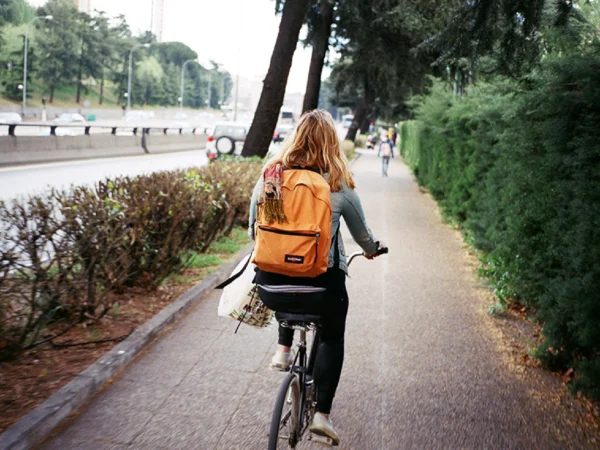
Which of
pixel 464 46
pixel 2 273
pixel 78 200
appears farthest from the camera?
pixel 464 46

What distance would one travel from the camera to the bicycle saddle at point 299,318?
3318 millimetres

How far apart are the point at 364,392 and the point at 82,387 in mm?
2010

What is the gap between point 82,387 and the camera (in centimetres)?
443

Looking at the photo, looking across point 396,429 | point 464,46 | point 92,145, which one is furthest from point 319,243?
point 92,145

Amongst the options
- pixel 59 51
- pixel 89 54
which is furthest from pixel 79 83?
pixel 59 51

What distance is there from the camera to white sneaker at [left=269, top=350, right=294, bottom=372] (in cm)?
380

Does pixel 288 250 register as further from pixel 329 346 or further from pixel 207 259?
pixel 207 259

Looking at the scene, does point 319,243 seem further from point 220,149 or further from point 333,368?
point 220,149

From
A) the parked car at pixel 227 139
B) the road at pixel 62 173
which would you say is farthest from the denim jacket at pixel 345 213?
the parked car at pixel 227 139

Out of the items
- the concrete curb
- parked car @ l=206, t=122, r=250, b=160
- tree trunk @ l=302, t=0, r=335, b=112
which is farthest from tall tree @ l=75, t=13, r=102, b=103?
the concrete curb

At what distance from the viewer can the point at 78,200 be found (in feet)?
18.9

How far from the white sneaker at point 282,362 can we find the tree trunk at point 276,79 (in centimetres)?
1241

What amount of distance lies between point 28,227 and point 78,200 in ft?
2.69

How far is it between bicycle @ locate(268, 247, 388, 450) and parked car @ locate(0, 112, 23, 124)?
1633 centimetres
